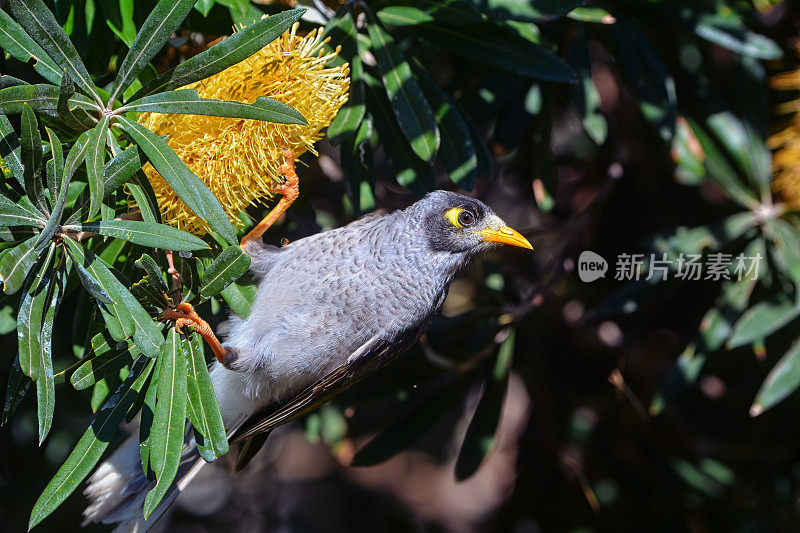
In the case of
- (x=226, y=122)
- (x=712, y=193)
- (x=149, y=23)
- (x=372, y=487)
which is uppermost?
(x=149, y=23)

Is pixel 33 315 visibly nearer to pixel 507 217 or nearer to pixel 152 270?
pixel 152 270

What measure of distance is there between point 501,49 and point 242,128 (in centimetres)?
88

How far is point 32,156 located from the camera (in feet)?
4.35

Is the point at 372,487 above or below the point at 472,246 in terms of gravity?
below

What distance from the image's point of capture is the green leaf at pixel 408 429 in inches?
122

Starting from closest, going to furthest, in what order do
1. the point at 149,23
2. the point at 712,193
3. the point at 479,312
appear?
the point at 149,23
the point at 479,312
the point at 712,193

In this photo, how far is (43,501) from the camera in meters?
1.46

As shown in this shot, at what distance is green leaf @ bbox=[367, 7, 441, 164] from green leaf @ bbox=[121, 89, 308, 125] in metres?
0.58

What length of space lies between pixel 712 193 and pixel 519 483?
1826 mm

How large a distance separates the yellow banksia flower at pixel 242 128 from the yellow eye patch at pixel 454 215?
551mm

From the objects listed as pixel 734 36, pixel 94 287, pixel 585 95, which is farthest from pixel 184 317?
pixel 734 36

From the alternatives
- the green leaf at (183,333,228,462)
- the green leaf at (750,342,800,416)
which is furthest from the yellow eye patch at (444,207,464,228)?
the green leaf at (750,342,800,416)

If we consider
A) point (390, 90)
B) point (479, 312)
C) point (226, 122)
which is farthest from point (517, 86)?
point (226, 122)

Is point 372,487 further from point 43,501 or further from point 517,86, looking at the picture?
point 43,501
